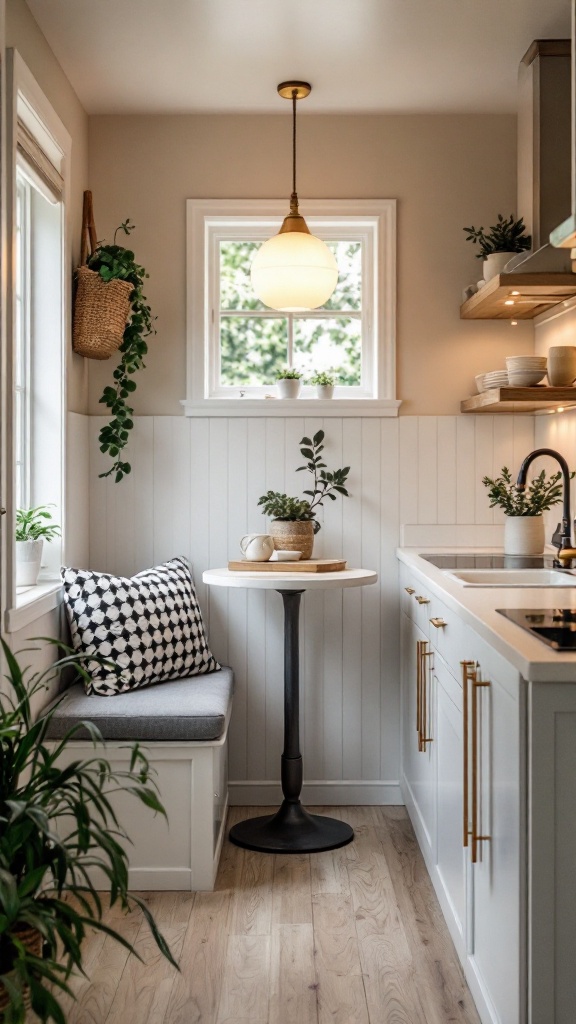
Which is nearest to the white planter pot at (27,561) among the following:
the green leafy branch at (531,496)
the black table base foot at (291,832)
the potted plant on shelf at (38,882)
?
the potted plant on shelf at (38,882)

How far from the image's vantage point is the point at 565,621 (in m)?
1.94

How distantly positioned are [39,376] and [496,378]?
5.16 feet

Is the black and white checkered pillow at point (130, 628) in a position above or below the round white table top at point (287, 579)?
below

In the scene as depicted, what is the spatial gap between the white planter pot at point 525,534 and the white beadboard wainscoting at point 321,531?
38 centimetres

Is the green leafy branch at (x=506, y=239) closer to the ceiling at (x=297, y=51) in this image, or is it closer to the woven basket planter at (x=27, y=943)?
the ceiling at (x=297, y=51)

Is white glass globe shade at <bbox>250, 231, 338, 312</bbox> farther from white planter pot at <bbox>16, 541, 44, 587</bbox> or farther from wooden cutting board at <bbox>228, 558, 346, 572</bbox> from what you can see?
white planter pot at <bbox>16, 541, 44, 587</bbox>

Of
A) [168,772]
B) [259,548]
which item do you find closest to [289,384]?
[259,548]

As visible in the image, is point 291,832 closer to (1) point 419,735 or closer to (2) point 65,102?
(1) point 419,735

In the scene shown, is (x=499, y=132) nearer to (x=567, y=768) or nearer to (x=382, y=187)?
(x=382, y=187)

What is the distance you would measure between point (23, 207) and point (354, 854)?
2396mm

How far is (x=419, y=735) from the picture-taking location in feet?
10.2

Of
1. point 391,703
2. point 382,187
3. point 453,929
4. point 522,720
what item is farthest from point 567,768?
point 382,187

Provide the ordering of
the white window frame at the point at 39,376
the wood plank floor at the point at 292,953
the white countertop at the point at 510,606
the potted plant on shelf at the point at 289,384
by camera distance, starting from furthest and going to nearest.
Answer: the potted plant on shelf at the point at 289,384
the white window frame at the point at 39,376
the wood plank floor at the point at 292,953
the white countertop at the point at 510,606

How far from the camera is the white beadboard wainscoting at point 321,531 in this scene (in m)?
3.73
